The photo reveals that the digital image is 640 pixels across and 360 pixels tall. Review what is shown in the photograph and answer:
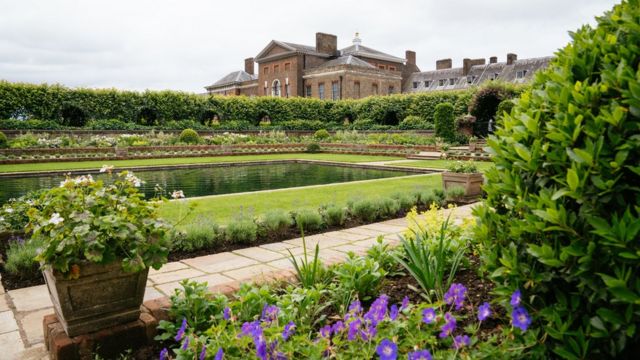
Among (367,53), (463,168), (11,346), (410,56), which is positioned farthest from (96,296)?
(410,56)

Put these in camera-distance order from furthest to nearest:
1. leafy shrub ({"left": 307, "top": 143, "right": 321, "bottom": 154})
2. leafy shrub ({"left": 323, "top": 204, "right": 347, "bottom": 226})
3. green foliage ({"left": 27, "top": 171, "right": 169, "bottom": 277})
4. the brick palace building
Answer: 1. the brick palace building
2. leafy shrub ({"left": 307, "top": 143, "right": 321, "bottom": 154})
3. leafy shrub ({"left": 323, "top": 204, "right": 347, "bottom": 226})
4. green foliage ({"left": 27, "top": 171, "right": 169, "bottom": 277})

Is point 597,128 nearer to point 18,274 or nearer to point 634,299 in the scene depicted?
point 634,299

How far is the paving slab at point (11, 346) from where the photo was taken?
239 cm

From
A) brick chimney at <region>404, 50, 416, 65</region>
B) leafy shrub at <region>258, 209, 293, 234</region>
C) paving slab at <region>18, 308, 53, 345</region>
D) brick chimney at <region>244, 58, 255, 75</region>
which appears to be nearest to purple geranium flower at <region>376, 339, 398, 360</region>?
paving slab at <region>18, 308, 53, 345</region>

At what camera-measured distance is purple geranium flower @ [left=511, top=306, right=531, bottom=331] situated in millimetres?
1479

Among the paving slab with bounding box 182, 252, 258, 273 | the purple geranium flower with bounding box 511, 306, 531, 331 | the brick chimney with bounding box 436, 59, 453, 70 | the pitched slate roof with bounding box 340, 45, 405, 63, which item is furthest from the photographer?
the brick chimney with bounding box 436, 59, 453, 70

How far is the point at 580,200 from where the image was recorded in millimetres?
1353

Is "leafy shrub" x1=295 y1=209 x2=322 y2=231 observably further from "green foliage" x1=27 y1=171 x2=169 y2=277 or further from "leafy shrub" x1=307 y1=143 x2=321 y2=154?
"leafy shrub" x1=307 y1=143 x2=321 y2=154

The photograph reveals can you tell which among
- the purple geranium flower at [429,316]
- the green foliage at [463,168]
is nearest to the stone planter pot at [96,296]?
the purple geranium flower at [429,316]

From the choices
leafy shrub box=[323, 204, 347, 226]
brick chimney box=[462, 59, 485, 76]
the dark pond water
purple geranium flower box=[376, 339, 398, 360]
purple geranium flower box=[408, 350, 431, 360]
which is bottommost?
the dark pond water

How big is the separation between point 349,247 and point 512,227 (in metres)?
2.90

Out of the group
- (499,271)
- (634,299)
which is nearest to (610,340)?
(634,299)

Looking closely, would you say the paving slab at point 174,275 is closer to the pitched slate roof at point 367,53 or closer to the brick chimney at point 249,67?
the pitched slate roof at point 367,53

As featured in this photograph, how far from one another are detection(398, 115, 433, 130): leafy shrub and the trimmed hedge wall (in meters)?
2.13
